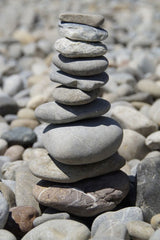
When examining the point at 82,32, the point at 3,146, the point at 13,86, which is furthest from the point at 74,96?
the point at 13,86

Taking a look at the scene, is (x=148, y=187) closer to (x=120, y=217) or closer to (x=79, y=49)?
(x=120, y=217)

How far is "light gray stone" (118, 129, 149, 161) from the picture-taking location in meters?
5.71

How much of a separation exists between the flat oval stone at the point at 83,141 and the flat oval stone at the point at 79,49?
2.13 feet

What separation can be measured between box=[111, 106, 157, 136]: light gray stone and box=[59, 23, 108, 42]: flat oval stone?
7.35 feet

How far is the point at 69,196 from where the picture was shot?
417cm

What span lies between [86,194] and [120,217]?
15.9 inches

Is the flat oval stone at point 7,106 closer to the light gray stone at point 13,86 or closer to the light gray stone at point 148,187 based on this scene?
the light gray stone at point 13,86

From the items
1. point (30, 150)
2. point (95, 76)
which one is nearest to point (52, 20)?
point (30, 150)

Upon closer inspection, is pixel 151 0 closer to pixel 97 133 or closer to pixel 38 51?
pixel 38 51

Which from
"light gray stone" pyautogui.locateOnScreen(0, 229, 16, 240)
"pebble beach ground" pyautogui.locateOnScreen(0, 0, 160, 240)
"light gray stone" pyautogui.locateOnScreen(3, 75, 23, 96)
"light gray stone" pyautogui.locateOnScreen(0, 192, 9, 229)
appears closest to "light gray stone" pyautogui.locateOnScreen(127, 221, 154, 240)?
"pebble beach ground" pyautogui.locateOnScreen(0, 0, 160, 240)

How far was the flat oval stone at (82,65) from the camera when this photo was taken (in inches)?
162

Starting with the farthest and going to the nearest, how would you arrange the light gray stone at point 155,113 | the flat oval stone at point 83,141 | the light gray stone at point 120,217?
1. the light gray stone at point 155,113
2. the flat oval stone at point 83,141
3. the light gray stone at point 120,217

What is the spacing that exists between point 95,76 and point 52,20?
15.1 meters

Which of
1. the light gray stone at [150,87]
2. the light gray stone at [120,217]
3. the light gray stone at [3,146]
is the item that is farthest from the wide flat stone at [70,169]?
the light gray stone at [150,87]
